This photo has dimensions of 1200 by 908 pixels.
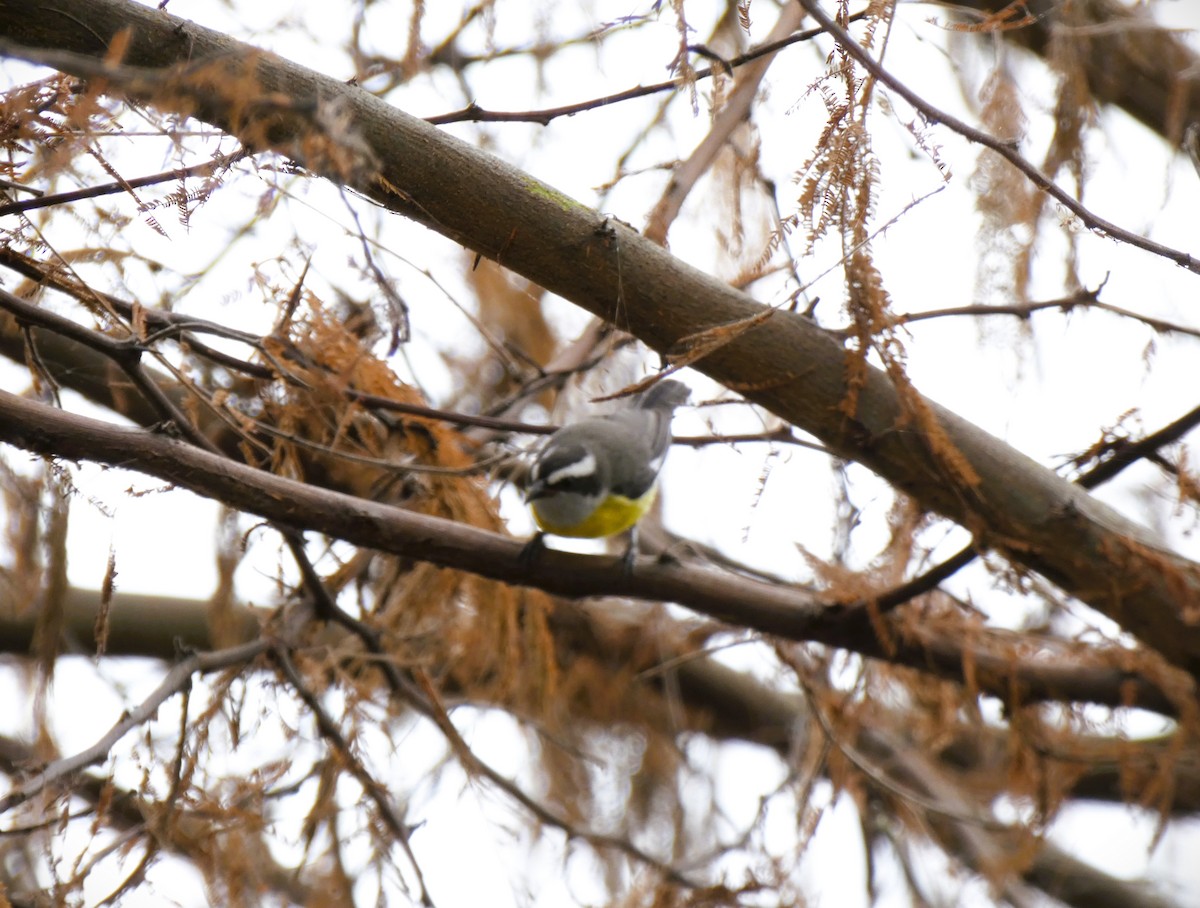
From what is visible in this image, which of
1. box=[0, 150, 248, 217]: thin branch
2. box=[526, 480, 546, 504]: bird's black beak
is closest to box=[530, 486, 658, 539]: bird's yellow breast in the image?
box=[526, 480, 546, 504]: bird's black beak

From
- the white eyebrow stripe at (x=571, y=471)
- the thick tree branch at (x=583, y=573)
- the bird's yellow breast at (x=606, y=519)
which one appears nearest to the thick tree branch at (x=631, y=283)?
the thick tree branch at (x=583, y=573)

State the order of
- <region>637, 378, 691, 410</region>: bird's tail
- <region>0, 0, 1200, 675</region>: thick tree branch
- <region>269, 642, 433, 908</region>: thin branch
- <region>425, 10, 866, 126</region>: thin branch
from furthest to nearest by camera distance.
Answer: <region>637, 378, 691, 410</region>: bird's tail → <region>269, 642, 433, 908</region>: thin branch → <region>425, 10, 866, 126</region>: thin branch → <region>0, 0, 1200, 675</region>: thick tree branch

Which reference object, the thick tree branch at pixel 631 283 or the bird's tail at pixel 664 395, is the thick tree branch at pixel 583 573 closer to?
the thick tree branch at pixel 631 283

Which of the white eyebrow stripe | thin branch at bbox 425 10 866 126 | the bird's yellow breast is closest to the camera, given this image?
thin branch at bbox 425 10 866 126

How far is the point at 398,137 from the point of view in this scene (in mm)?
2141

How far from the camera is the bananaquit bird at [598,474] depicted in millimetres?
3705

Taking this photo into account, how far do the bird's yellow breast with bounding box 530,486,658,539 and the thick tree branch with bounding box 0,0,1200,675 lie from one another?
4.71 ft

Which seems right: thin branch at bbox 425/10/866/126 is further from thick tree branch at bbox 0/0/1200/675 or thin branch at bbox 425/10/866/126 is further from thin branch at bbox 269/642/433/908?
thin branch at bbox 269/642/433/908

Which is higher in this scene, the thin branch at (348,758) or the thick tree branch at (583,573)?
the thick tree branch at (583,573)

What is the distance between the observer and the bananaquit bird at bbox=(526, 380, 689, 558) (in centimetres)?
371

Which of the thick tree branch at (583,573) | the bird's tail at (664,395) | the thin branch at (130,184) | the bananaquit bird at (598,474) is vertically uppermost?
the bird's tail at (664,395)

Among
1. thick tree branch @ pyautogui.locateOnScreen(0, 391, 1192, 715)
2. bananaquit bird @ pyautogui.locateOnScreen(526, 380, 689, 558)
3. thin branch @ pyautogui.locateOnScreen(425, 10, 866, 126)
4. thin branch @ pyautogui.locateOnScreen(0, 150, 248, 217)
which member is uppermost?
bananaquit bird @ pyautogui.locateOnScreen(526, 380, 689, 558)

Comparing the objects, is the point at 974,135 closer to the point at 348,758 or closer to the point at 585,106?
the point at 585,106

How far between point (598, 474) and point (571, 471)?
0.27 m
